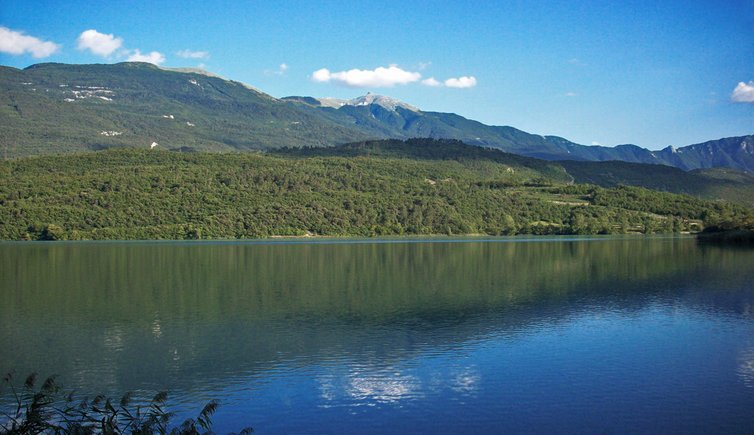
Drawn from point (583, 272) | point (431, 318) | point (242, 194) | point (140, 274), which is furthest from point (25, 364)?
point (242, 194)

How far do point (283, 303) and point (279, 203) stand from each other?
101 metres

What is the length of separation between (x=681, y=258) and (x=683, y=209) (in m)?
93.5

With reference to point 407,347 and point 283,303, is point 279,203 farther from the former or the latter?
point 407,347

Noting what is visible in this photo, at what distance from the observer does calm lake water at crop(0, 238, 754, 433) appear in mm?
19094

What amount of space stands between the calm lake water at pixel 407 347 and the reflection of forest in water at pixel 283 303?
16 centimetres

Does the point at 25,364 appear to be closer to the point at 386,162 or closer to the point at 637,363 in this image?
the point at 637,363

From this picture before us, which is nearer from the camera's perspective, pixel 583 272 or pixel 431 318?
pixel 431 318

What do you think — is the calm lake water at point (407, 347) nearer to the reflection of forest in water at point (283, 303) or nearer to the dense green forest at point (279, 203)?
the reflection of forest in water at point (283, 303)

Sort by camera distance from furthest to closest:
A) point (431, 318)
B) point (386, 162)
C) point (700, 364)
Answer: point (386, 162), point (431, 318), point (700, 364)

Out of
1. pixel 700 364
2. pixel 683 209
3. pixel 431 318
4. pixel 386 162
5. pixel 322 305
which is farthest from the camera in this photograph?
pixel 386 162

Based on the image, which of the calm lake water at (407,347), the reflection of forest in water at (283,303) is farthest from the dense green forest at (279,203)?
the calm lake water at (407,347)

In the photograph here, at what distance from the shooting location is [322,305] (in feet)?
125

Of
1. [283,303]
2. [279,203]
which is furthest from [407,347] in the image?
[279,203]

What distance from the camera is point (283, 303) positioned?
128 feet
